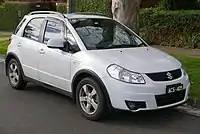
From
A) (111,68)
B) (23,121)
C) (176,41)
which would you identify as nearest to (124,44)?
(111,68)

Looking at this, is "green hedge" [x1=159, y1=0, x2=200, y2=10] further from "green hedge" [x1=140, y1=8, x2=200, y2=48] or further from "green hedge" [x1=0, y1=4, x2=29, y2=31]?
"green hedge" [x1=0, y1=4, x2=29, y2=31]

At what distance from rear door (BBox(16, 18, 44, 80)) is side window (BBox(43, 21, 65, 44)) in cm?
22

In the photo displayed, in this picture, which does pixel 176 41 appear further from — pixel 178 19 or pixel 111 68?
pixel 111 68

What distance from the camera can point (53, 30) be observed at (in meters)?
7.51

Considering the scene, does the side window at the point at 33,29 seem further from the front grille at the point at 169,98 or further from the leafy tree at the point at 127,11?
the front grille at the point at 169,98

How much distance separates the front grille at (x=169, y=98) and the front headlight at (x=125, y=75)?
1.20 feet

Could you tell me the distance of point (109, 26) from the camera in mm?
7555

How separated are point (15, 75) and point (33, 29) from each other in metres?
1.09

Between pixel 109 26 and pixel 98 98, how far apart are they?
1.81 meters

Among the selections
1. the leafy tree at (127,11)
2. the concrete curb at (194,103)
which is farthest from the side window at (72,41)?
the leafy tree at (127,11)

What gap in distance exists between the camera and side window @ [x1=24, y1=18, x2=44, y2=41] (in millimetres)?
7879

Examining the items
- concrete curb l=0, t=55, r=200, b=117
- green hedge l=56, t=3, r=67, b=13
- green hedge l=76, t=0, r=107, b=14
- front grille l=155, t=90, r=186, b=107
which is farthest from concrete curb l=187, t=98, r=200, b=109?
green hedge l=56, t=3, r=67, b=13

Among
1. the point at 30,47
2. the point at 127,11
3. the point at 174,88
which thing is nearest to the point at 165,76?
the point at 174,88

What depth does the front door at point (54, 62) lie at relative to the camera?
6.91m
